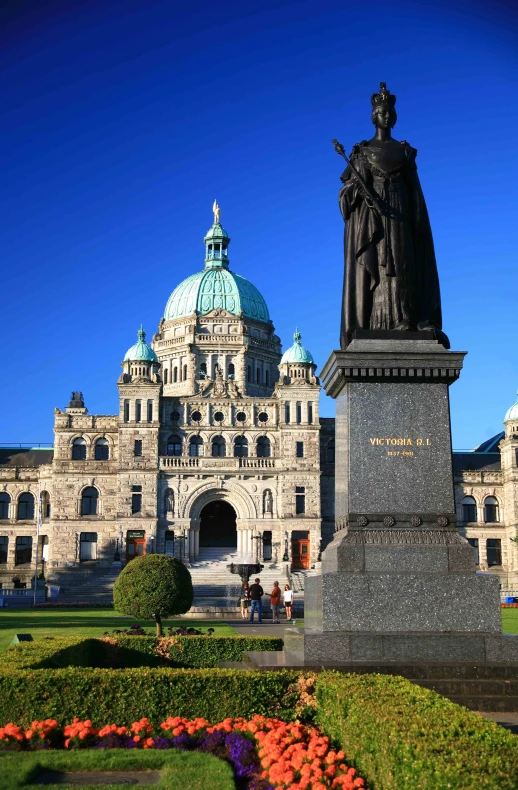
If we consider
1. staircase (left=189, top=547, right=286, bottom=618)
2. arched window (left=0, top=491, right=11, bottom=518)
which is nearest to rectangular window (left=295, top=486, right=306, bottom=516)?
staircase (left=189, top=547, right=286, bottom=618)

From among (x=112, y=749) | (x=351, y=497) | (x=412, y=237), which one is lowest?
(x=112, y=749)

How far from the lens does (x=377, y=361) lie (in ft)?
44.0

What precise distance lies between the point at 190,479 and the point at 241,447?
16.8 ft

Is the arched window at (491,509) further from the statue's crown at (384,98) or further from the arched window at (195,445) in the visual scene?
the statue's crown at (384,98)

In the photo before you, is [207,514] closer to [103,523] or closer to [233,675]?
[103,523]

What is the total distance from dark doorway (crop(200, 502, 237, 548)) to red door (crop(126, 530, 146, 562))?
754 cm

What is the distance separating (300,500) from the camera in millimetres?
76500

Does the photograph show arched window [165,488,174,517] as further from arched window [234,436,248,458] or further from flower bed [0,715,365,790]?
flower bed [0,715,365,790]

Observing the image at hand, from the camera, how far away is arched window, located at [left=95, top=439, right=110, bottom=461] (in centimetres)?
7988

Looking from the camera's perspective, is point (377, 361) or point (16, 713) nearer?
point (16, 713)

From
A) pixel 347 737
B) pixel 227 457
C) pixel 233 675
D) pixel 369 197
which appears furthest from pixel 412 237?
pixel 227 457

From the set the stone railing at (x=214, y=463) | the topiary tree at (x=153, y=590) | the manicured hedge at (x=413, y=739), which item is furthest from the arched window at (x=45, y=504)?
the manicured hedge at (x=413, y=739)

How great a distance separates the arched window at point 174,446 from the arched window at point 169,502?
359 centimetres

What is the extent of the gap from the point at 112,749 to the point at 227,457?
67.6 meters
